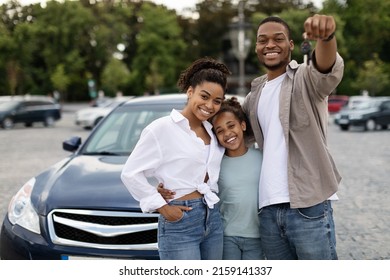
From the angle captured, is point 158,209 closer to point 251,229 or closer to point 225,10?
point 251,229

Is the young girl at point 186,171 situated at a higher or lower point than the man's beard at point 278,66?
lower

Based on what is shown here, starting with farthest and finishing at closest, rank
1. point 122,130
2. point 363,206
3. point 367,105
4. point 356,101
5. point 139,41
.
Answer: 1. point 139,41
2. point 356,101
3. point 367,105
4. point 363,206
5. point 122,130

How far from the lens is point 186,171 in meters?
1.94

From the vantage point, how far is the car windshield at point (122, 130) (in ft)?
13.0

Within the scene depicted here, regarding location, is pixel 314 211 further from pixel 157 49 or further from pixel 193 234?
pixel 157 49

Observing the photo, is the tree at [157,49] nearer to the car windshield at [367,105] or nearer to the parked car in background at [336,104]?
the parked car in background at [336,104]

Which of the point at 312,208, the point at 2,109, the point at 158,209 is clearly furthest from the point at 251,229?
the point at 2,109

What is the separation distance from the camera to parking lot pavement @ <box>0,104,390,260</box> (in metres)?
4.26

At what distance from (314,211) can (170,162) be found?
25.2 inches

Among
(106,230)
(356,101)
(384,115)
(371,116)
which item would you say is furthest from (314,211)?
(356,101)

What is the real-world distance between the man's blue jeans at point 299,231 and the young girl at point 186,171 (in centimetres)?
23

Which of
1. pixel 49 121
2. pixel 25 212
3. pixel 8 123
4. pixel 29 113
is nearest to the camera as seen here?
pixel 25 212

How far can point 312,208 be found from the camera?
1962 millimetres

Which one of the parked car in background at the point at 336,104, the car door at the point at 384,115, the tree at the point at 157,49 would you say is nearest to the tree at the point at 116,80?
the tree at the point at 157,49
